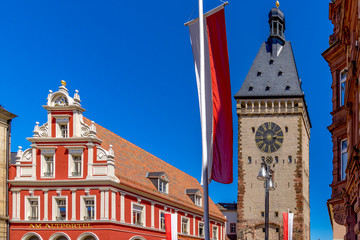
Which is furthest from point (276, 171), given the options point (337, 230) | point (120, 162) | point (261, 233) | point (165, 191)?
point (337, 230)

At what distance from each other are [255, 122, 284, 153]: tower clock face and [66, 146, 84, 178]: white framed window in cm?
3615

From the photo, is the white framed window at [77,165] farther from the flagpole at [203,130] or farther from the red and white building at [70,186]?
the flagpole at [203,130]

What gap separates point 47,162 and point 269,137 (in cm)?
3850

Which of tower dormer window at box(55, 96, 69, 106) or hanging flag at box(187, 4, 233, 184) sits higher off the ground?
tower dormer window at box(55, 96, 69, 106)

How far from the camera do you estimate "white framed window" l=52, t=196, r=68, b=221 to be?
41125 mm

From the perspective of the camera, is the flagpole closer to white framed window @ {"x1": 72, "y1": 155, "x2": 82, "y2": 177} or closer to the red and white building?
the red and white building

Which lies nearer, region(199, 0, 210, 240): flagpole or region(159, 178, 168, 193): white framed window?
region(199, 0, 210, 240): flagpole

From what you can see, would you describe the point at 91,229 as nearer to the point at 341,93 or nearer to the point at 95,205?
the point at 95,205

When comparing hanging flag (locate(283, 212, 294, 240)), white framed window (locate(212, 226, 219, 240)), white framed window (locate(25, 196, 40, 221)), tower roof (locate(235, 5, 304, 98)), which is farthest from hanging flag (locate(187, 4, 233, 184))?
tower roof (locate(235, 5, 304, 98))

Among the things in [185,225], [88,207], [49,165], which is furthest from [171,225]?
[185,225]

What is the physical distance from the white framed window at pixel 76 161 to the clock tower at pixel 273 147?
34.9 m

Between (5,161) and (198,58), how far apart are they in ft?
100

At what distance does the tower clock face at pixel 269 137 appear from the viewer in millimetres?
72812

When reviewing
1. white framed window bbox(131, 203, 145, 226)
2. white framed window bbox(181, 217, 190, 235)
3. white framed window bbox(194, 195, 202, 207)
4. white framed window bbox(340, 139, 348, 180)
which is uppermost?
white framed window bbox(340, 139, 348, 180)
